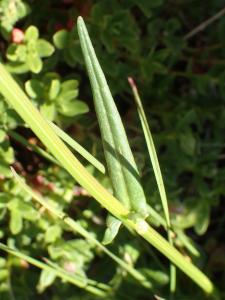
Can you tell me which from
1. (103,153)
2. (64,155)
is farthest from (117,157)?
(103,153)

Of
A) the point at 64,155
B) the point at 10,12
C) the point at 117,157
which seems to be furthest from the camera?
the point at 10,12

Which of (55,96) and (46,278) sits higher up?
(55,96)

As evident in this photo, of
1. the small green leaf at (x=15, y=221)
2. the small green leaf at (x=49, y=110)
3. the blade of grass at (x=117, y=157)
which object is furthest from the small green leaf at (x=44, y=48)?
the blade of grass at (x=117, y=157)

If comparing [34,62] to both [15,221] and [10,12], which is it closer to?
[10,12]

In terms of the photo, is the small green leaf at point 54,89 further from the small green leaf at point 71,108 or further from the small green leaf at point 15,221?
the small green leaf at point 15,221

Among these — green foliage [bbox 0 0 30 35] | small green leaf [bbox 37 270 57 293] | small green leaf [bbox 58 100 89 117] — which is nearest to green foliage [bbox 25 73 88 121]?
small green leaf [bbox 58 100 89 117]

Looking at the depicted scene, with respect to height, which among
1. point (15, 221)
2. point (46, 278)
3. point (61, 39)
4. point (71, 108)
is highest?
point (61, 39)

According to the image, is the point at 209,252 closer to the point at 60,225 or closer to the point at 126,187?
the point at 60,225
